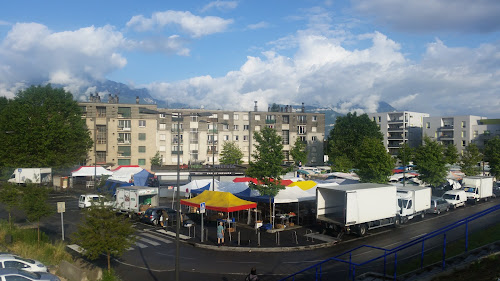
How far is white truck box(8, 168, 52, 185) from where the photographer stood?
4628cm

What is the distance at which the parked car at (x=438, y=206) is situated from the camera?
33.7 metres

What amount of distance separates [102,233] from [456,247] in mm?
13845

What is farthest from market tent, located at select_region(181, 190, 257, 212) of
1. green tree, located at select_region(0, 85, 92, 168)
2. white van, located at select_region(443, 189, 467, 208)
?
green tree, located at select_region(0, 85, 92, 168)

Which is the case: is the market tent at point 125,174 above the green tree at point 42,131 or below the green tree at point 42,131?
below

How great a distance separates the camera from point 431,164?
41625 mm

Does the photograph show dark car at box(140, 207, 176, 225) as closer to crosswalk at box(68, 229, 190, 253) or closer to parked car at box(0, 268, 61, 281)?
crosswalk at box(68, 229, 190, 253)

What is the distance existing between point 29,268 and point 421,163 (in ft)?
127

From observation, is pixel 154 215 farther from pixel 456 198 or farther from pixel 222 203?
pixel 456 198

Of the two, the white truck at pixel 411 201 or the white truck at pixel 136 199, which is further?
the white truck at pixel 136 199

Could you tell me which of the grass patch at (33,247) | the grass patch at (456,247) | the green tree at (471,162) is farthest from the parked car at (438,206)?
the grass patch at (33,247)

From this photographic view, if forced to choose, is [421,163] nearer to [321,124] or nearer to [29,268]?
[29,268]

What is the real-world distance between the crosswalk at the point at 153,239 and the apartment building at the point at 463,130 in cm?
7700

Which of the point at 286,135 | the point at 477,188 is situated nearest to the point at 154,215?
the point at 477,188

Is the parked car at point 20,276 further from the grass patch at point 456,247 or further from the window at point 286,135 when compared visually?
the window at point 286,135
